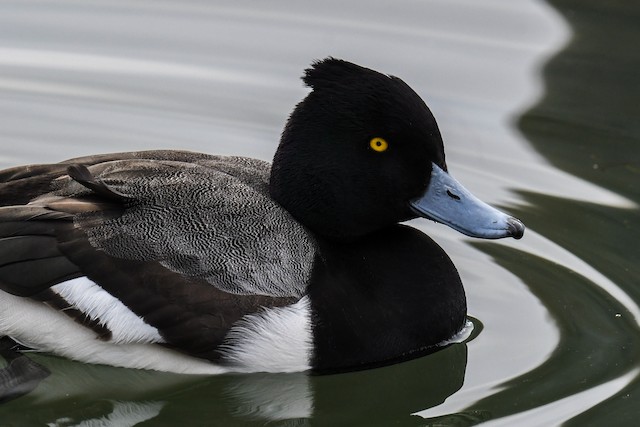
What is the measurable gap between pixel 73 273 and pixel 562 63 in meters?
5.22

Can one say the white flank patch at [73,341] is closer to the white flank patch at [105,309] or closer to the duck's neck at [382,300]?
the white flank patch at [105,309]

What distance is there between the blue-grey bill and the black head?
6 centimetres

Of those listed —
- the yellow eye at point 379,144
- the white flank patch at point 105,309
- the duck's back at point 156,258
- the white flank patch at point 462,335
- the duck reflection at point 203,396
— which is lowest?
the duck reflection at point 203,396

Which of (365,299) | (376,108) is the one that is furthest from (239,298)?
(376,108)

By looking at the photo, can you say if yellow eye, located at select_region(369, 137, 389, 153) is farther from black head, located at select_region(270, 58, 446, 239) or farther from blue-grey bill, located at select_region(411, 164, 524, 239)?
blue-grey bill, located at select_region(411, 164, 524, 239)

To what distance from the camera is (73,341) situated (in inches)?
264

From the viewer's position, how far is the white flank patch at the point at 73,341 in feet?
21.9

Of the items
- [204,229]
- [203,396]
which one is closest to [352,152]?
[204,229]

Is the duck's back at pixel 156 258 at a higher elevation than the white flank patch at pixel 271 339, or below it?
higher

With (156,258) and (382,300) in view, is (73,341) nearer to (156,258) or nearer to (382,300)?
(156,258)

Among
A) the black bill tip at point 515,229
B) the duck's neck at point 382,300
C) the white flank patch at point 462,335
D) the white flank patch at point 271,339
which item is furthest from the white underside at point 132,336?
the black bill tip at point 515,229

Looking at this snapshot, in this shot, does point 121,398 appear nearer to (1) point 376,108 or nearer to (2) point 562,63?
(1) point 376,108

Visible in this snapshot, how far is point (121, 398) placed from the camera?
22.0 feet

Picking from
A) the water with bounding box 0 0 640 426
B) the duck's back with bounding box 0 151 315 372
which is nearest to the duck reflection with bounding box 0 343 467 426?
the water with bounding box 0 0 640 426
